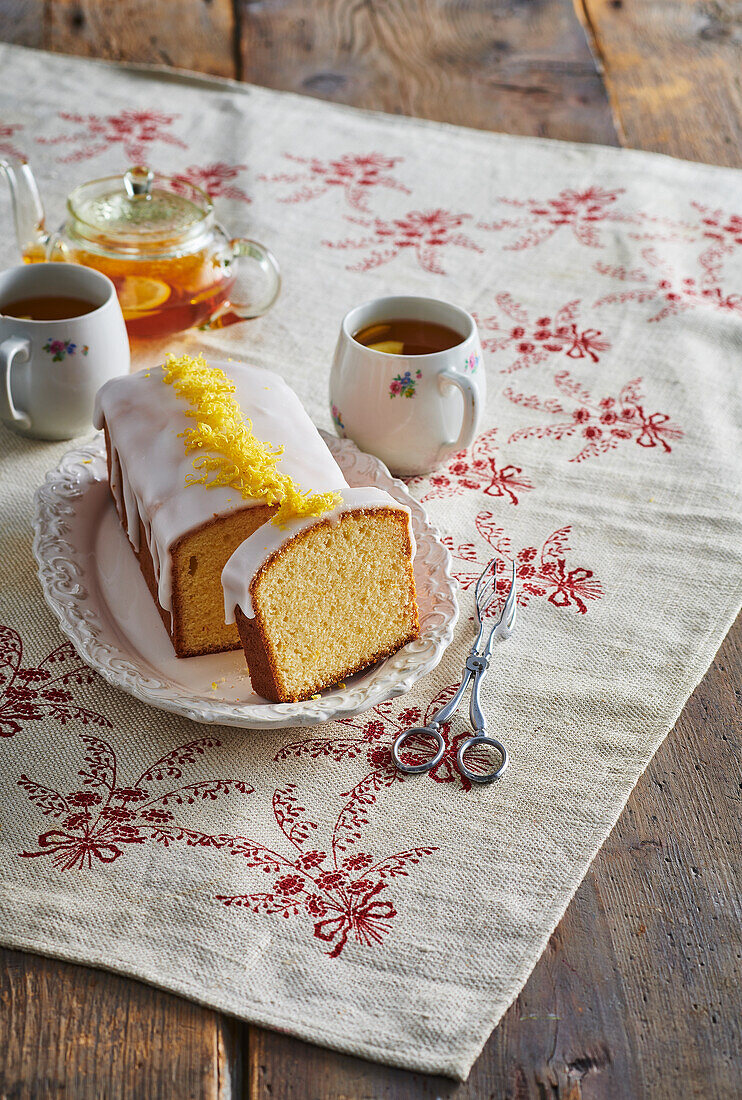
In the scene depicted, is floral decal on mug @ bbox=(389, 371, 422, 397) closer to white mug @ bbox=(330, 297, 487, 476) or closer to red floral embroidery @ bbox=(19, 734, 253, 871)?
white mug @ bbox=(330, 297, 487, 476)

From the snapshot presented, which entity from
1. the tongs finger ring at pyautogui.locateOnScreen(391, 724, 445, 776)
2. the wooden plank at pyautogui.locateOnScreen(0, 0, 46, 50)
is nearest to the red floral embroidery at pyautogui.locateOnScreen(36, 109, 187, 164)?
the wooden plank at pyautogui.locateOnScreen(0, 0, 46, 50)

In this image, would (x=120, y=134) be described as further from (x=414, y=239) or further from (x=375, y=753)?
(x=375, y=753)

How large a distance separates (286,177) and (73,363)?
85cm

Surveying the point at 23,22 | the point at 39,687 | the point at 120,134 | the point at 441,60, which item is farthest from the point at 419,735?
the point at 23,22

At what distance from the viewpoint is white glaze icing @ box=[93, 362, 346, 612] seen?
0.99 m

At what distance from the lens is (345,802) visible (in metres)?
0.93

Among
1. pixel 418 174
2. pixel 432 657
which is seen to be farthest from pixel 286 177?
pixel 432 657

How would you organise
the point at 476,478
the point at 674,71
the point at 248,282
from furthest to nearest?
1. the point at 674,71
2. the point at 248,282
3. the point at 476,478

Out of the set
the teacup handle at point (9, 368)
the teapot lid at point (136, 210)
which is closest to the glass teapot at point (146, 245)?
the teapot lid at point (136, 210)

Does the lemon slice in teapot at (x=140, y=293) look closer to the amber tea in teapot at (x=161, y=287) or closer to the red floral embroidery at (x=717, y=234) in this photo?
the amber tea in teapot at (x=161, y=287)

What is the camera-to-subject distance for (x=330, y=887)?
0.86m

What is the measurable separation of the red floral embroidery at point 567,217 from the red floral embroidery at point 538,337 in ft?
0.69

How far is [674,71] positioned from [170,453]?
193 cm

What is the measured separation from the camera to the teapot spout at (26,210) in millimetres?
1483
